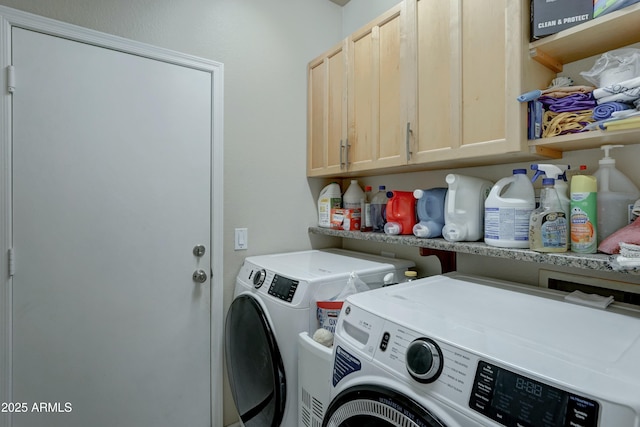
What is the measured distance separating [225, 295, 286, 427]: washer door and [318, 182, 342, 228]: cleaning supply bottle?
2.46 feet

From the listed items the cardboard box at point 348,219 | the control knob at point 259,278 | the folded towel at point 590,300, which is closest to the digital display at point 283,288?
the control knob at point 259,278

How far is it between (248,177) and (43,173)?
0.97m

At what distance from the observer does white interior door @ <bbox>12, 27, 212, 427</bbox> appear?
142 centimetres

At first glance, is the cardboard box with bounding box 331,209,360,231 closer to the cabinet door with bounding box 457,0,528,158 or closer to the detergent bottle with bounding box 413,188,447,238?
the detergent bottle with bounding box 413,188,447,238

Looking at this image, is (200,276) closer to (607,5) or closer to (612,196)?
(612,196)

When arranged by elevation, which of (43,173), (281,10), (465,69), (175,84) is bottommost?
(43,173)

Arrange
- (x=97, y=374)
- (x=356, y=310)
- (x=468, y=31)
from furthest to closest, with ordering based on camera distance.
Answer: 1. (x=97, y=374)
2. (x=468, y=31)
3. (x=356, y=310)

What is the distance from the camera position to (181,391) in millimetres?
1782

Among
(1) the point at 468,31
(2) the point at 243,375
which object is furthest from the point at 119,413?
(1) the point at 468,31

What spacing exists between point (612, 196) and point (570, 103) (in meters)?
0.34

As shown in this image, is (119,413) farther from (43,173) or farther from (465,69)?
(465,69)

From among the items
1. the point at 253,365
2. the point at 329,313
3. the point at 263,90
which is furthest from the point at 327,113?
the point at 253,365

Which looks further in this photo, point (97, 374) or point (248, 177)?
point (248, 177)

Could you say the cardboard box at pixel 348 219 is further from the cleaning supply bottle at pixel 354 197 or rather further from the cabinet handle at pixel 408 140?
the cabinet handle at pixel 408 140
